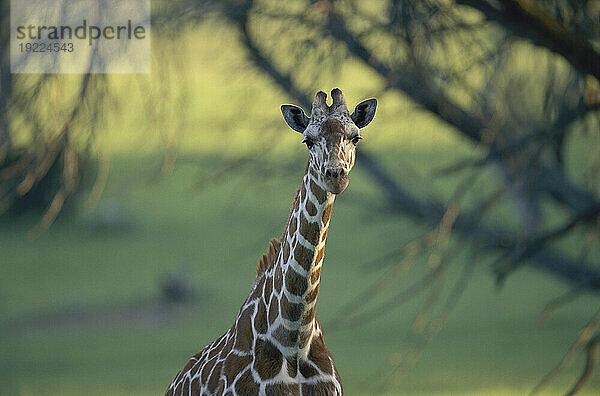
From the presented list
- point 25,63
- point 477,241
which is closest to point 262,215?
point 477,241

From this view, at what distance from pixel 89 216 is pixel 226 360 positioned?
164 inches

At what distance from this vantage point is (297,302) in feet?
6.20

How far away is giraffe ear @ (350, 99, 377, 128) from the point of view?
1.90 m

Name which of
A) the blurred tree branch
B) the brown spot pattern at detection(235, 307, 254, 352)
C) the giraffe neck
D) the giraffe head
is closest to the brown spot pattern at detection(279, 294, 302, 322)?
the giraffe neck

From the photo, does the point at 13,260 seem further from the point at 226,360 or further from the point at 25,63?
the point at 226,360

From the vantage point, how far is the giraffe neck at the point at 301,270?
6.05ft

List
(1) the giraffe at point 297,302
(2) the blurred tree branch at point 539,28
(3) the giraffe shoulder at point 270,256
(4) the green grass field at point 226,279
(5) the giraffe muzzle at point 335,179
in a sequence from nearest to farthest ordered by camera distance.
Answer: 1. (5) the giraffe muzzle at point 335,179
2. (1) the giraffe at point 297,302
3. (3) the giraffe shoulder at point 270,256
4. (2) the blurred tree branch at point 539,28
5. (4) the green grass field at point 226,279

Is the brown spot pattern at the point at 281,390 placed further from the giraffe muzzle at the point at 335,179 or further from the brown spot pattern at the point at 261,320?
the giraffe muzzle at the point at 335,179

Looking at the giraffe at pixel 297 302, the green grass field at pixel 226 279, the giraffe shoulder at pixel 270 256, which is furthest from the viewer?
the green grass field at pixel 226 279

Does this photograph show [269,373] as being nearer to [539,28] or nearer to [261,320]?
[261,320]

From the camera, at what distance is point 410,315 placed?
4934 millimetres

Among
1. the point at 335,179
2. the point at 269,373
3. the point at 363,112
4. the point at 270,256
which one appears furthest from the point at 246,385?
the point at 363,112

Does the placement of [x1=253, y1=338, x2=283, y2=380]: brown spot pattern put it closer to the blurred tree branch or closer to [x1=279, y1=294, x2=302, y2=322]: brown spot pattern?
[x1=279, y1=294, x2=302, y2=322]: brown spot pattern

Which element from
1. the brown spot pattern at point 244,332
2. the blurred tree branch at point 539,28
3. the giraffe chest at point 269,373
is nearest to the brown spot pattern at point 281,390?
the giraffe chest at point 269,373
